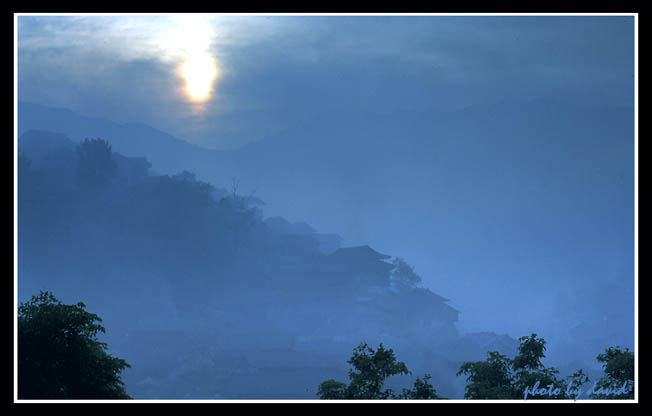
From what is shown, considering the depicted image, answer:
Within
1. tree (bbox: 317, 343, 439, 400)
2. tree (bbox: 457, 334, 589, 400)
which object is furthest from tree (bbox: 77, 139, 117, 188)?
tree (bbox: 457, 334, 589, 400)

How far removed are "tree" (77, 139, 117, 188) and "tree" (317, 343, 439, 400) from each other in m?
54.1

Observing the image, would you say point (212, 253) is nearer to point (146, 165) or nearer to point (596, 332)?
point (146, 165)

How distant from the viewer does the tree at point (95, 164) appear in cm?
6147

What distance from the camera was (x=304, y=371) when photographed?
53594 millimetres

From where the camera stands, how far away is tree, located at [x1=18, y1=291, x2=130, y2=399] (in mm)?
11828

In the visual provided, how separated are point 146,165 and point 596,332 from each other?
5048 centimetres

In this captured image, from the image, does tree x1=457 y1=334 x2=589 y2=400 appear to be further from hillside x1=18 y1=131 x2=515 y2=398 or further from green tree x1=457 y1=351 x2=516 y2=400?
hillside x1=18 y1=131 x2=515 y2=398

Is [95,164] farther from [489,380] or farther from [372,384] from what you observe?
[489,380]

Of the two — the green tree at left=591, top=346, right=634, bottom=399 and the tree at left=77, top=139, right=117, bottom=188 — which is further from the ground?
the tree at left=77, top=139, right=117, bottom=188

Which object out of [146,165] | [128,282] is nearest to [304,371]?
[128,282]

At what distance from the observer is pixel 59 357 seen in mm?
11930

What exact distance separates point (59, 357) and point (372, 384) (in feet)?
21.3

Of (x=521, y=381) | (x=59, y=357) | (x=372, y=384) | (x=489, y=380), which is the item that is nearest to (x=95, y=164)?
(x=59, y=357)
